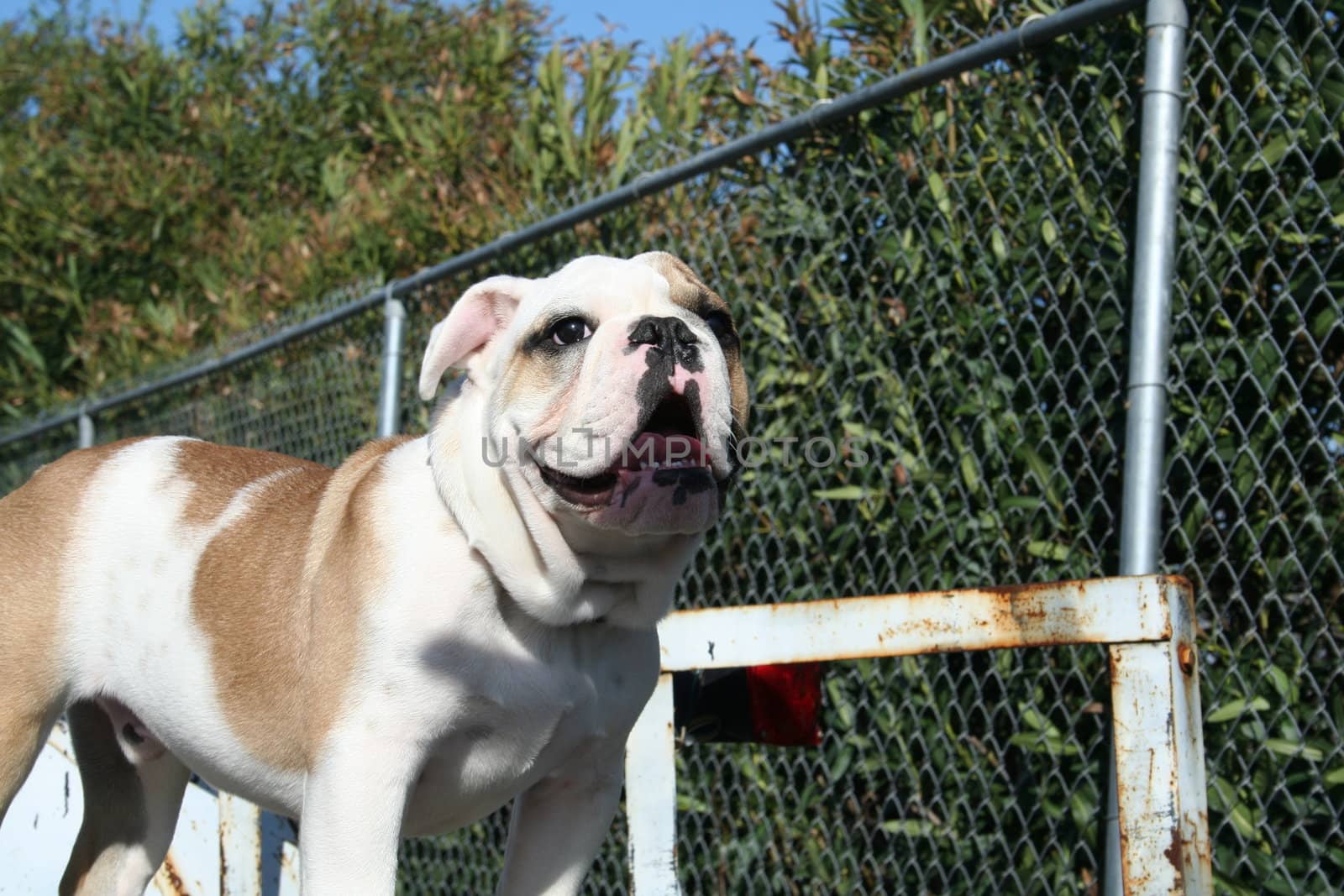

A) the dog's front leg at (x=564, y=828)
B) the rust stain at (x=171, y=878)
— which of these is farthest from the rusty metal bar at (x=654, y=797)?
the rust stain at (x=171, y=878)

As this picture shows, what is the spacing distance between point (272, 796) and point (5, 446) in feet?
20.4

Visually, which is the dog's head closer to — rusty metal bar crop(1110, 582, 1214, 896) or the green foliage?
rusty metal bar crop(1110, 582, 1214, 896)

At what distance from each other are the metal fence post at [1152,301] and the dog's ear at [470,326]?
130cm

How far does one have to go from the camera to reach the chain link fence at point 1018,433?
9.73 feet

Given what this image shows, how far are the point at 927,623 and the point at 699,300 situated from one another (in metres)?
0.80

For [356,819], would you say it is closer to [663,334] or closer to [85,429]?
[663,334]

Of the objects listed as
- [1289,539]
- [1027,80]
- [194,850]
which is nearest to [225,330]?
[194,850]

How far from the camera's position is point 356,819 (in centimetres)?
234

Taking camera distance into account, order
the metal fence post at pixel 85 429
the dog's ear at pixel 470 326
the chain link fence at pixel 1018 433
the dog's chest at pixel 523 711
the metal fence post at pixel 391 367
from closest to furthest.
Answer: the dog's chest at pixel 523 711 < the dog's ear at pixel 470 326 < the chain link fence at pixel 1018 433 < the metal fence post at pixel 391 367 < the metal fence post at pixel 85 429

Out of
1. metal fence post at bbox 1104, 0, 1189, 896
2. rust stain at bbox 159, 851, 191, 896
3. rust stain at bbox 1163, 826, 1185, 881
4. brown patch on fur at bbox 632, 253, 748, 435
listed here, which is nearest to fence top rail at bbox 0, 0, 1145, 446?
metal fence post at bbox 1104, 0, 1189, 896

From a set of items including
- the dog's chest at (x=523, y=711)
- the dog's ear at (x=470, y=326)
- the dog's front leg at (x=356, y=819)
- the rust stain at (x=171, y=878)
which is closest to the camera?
the dog's front leg at (x=356, y=819)

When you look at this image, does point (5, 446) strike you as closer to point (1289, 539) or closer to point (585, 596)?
point (585, 596)

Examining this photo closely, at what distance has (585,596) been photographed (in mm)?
2545

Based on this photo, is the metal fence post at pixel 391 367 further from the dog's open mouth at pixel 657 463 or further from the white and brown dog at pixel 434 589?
the dog's open mouth at pixel 657 463
